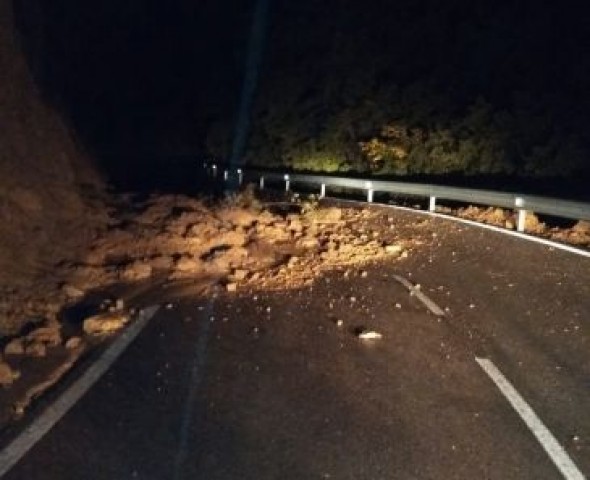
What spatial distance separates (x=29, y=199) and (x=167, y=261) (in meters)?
2.92

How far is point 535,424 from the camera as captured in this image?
6.88m

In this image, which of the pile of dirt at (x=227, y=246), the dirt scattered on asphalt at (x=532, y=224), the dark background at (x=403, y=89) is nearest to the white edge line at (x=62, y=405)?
the pile of dirt at (x=227, y=246)

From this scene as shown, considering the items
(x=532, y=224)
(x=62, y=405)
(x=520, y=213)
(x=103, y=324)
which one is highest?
(x=520, y=213)

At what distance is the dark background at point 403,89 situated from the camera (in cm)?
3528

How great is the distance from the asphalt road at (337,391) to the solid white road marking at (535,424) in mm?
60

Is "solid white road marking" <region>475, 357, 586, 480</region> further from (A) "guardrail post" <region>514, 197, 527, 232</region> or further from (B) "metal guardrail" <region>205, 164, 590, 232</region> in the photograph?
(A) "guardrail post" <region>514, 197, 527, 232</region>

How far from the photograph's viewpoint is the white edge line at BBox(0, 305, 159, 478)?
6.32 meters

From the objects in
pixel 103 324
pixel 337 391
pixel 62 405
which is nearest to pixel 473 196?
pixel 103 324

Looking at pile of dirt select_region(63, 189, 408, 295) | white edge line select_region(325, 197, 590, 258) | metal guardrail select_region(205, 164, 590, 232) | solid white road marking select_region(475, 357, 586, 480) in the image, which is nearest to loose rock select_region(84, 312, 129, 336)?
pile of dirt select_region(63, 189, 408, 295)

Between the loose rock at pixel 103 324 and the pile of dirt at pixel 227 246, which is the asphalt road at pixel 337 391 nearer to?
the loose rock at pixel 103 324

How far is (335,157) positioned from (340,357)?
36427 mm

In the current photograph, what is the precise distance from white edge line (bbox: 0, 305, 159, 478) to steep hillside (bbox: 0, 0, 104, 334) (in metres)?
1.95

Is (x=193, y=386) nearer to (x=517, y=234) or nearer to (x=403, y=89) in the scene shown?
(x=517, y=234)

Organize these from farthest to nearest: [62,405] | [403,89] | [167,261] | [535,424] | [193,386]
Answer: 1. [403,89]
2. [167,261]
3. [193,386]
4. [62,405]
5. [535,424]
